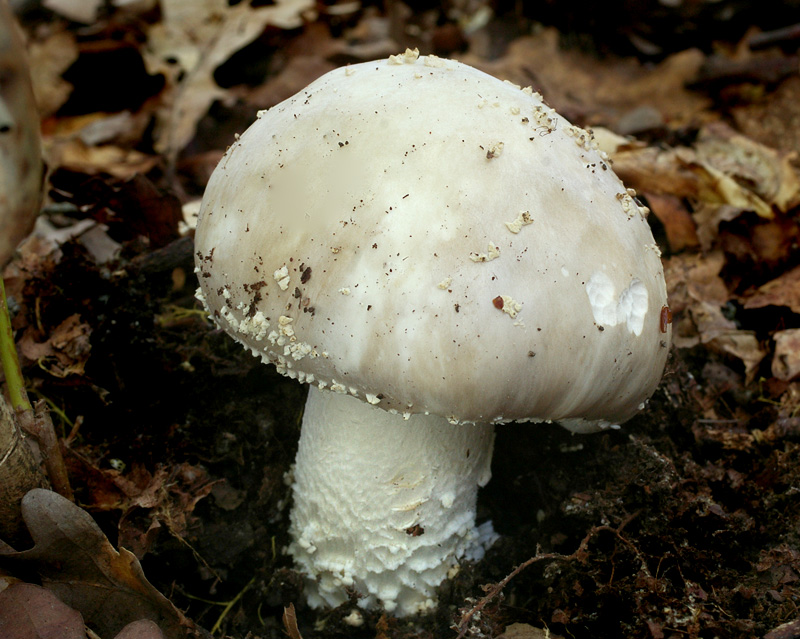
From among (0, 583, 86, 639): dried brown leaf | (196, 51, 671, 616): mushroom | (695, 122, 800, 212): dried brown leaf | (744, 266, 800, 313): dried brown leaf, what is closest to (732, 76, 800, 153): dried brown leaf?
(695, 122, 800, 212): dried brown leaf

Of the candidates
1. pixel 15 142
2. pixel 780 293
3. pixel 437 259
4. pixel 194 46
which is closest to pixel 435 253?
pixel 437 259

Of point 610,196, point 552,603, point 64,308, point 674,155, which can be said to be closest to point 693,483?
point 552,603

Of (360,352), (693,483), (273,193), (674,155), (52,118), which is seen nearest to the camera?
(360,352)

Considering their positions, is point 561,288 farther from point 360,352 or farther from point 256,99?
point 256,99

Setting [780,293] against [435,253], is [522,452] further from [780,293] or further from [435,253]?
[780,293]

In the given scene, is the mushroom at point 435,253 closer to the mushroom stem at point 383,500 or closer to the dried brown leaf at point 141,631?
the mushroom stem at point 383,500

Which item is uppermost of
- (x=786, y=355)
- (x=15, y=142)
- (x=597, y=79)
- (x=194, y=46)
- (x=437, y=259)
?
(x=15, y=142)
